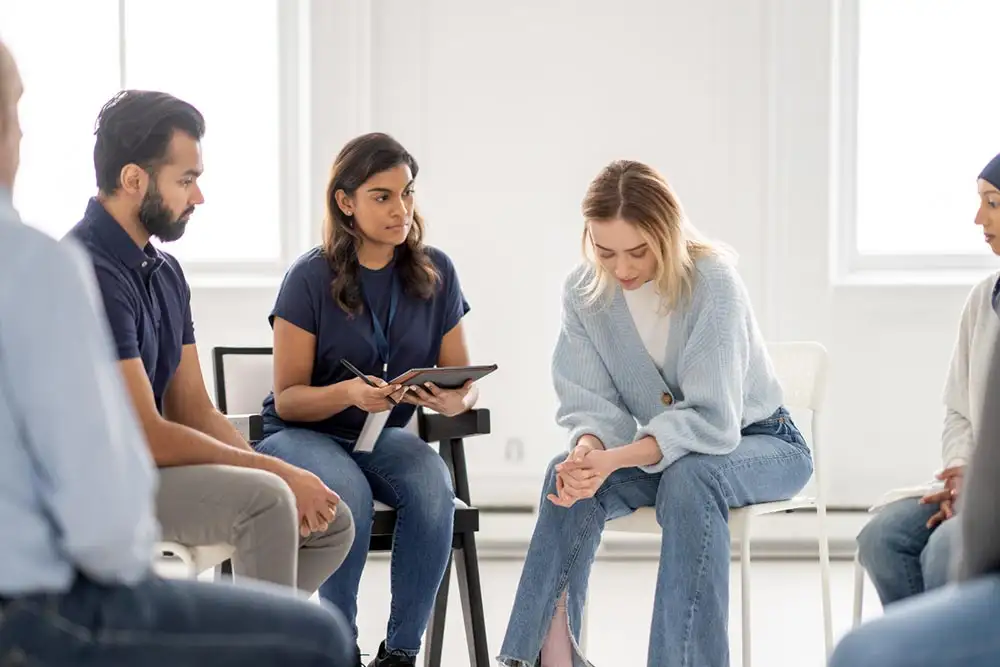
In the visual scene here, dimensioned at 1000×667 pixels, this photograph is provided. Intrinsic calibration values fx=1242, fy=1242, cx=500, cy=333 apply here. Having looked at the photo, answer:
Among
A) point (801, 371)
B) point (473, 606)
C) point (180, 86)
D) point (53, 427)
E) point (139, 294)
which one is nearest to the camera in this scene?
point (53, 427)

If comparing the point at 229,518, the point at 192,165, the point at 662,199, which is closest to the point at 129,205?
the point at 192,165

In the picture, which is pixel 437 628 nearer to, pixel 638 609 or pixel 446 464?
pixel 446 464

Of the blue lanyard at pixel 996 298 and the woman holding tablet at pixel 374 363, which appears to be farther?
the woman holding tablet at pixel 374 363

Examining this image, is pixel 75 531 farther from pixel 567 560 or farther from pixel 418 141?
pixel 418 141

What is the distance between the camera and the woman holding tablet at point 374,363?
2586mm

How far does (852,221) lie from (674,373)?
6.96 ft

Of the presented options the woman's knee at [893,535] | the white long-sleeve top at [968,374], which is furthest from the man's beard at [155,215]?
the white long-sleeve top at [968,374]

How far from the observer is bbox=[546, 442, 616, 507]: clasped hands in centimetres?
244

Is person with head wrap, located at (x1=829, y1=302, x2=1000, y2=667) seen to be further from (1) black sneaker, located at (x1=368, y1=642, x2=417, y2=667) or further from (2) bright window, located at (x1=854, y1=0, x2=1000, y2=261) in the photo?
(2) bright window, located at (x1=854, y1=0, x2=1000, y2=261)

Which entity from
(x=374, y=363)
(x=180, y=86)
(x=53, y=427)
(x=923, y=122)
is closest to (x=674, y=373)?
(x=374, y=363)

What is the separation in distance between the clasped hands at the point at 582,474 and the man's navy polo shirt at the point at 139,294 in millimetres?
794

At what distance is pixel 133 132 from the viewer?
231 cm

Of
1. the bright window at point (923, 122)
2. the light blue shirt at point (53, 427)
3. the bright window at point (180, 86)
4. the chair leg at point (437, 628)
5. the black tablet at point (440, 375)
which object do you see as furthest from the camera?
the bright window at point (180, 86)

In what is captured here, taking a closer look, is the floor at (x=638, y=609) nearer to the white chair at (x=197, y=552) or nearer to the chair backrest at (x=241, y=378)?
the chair backrest at (x=241, y=378)
